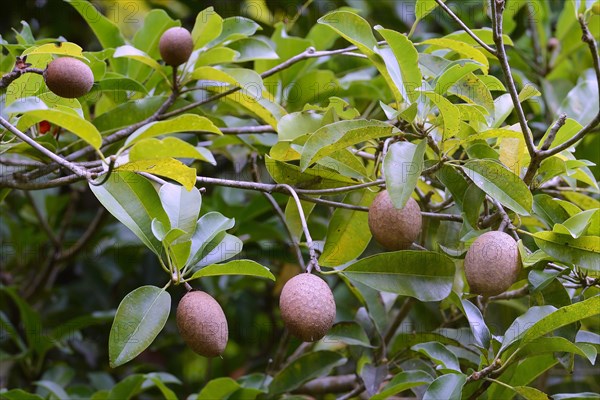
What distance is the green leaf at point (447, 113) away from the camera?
92 centimetres

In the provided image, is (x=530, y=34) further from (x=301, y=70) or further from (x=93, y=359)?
(x=93, y=359)

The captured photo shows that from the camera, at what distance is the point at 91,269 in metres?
1.97

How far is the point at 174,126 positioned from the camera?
0.85 metres

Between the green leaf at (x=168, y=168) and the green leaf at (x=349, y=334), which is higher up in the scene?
the green leaf at (x=168, y=168)

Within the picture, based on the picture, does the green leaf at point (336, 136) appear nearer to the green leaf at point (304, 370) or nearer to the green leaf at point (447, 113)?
the green leaf at point (447, 113)

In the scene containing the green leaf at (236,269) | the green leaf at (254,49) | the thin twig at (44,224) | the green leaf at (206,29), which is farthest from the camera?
the thin twig at (44,224)

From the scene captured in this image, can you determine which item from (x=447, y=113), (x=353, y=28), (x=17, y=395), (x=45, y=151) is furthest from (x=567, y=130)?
(x=17, y=395)

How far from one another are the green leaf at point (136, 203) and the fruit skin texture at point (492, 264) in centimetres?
38

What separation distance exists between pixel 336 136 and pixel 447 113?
0.14m

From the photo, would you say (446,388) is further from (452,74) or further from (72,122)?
(72,122)

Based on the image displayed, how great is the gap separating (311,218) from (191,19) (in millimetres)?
755

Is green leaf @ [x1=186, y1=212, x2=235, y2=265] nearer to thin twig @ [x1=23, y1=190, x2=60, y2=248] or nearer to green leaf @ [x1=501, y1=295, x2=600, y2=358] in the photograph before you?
green leaf @ [x1=501, y1=295, x2=600, y2=358]

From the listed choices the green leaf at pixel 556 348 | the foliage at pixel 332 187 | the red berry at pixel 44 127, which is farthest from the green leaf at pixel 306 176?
the red berry at pixel 44 127

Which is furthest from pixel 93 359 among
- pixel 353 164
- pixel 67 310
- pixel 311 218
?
pixel 353 164
